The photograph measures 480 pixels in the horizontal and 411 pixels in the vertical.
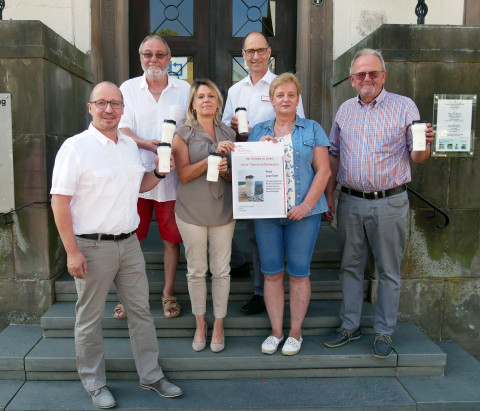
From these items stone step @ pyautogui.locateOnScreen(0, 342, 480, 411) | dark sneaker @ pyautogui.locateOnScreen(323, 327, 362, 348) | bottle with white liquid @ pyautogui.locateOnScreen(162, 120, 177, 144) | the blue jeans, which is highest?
bottle with white liquid @ pyautogui.locateOnScreen(162, 120, 177, 144)

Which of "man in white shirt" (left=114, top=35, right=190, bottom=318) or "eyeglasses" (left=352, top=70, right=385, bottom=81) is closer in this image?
"eyeglasses" (left=352, top=70, right=385, bottom=81)

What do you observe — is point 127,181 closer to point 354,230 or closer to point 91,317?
point 91,317

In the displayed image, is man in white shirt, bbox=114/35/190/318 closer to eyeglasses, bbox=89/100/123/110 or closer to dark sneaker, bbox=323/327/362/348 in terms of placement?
eyeglasses, bbox=89/100/123/110

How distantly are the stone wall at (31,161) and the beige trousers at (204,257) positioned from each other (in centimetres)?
151

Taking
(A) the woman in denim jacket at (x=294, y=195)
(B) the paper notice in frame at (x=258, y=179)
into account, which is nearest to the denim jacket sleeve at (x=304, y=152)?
(A) the woman in denim jacket at (x=294, y=195)

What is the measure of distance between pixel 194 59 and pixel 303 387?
4211mm

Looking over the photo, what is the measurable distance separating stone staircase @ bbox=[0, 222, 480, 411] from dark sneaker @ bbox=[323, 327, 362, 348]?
0.04 metres

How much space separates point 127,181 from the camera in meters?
3.01

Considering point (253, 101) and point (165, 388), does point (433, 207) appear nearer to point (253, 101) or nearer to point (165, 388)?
point (253, 101)

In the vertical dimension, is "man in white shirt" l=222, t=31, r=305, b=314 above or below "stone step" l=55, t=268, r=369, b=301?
above

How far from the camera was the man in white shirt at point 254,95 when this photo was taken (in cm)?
366

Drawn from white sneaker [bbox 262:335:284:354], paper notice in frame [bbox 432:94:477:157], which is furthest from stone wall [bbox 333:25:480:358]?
white sneaker [bbox 262:335:284:354]

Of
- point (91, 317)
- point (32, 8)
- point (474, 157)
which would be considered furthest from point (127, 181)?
point (32, 8)

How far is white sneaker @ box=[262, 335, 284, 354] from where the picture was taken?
356cm
